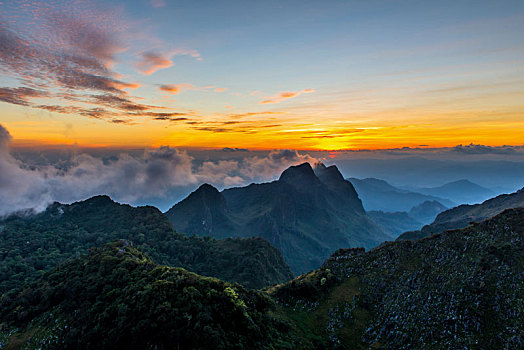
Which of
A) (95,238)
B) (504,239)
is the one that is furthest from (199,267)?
A: (504,239)

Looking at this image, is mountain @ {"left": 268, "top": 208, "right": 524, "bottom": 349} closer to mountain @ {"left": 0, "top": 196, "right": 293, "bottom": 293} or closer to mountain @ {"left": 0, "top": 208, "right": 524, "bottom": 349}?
mountain @ {"left": 0, "top": 208, "right": 524, "bottom": 349}

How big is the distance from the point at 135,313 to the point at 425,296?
49.1 meters

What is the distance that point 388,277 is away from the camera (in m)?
52.0

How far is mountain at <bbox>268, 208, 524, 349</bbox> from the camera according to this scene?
36188 mm

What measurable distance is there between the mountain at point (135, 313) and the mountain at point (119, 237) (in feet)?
151

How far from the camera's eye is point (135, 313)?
1441 inches

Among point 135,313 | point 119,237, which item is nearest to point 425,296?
point 135,313

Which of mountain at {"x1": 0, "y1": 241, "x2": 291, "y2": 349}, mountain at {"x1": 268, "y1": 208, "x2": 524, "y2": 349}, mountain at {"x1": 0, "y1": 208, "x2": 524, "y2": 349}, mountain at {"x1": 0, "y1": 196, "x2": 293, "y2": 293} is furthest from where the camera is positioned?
mountain at {"x1": 0, "y1": 196, "x2": 293, "y2": 293}

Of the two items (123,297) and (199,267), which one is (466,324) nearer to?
(123,297)

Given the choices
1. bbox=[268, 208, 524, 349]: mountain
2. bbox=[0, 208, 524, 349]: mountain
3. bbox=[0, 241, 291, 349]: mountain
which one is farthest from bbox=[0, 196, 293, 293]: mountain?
bbox=[268, 208, 524, 349]: mountain

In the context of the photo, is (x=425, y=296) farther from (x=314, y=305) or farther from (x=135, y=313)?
(x=135, y=313)

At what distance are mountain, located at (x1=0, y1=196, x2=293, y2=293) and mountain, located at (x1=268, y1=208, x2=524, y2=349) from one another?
6978 centimetres

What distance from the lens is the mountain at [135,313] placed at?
33156 mm

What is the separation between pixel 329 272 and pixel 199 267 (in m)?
86.0
